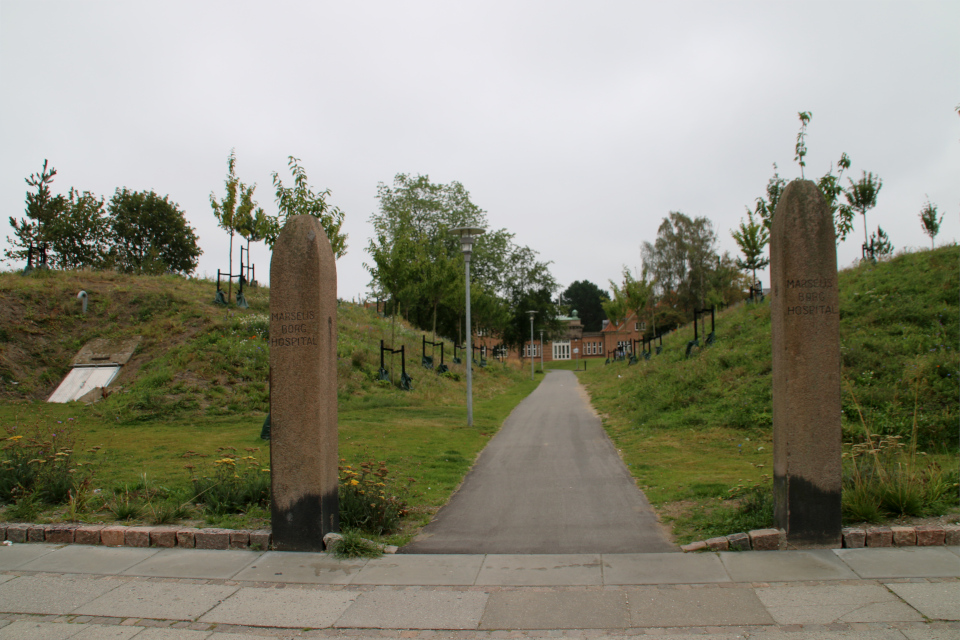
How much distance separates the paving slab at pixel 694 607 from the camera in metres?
4.05

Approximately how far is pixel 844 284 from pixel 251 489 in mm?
19672

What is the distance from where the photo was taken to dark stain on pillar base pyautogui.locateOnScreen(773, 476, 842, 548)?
5.38 metres

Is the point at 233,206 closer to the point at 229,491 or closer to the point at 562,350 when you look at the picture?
the point at 229,491

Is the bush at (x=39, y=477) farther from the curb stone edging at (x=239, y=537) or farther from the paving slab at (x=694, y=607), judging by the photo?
the paving slab at (x=694, y=607)

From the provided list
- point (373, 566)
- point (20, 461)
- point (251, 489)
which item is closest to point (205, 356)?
point (20, 461)

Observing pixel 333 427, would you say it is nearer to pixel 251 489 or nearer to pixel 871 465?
pixel 251 489

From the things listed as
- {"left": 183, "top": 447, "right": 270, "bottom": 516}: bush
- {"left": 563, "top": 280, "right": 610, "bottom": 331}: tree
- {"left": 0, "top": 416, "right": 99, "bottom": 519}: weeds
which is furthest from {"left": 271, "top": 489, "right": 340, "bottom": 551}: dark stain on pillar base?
{"left": 563, "top": 280, "right": 610, "bottom": 331}: tree

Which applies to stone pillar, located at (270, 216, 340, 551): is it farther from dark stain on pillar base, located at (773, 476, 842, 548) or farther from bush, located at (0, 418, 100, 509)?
dark stain on pillar base, located at (773, 476, 842, 548)

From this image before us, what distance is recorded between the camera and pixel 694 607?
4258 millimetres

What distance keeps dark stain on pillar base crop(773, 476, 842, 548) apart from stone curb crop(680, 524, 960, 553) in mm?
103

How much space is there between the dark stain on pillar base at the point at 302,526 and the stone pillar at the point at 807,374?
4.33 m

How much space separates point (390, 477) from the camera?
8461 millimetres

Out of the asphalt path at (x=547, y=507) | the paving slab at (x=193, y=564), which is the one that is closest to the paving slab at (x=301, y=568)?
the paving slab at (x=193, y=564)

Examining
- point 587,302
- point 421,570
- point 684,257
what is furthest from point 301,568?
point 587,302
